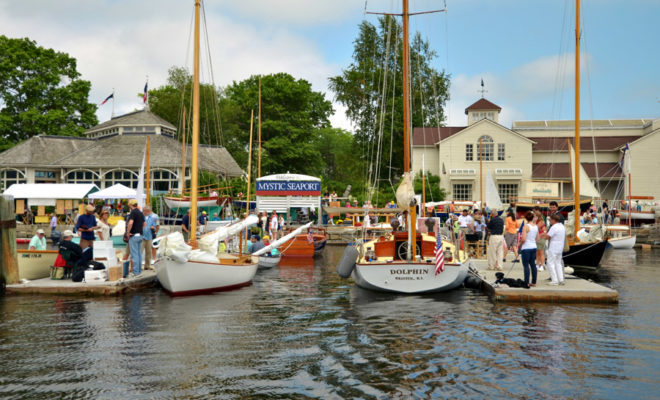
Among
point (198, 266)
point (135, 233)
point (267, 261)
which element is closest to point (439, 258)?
point (198, 266)

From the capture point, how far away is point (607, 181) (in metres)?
49.2

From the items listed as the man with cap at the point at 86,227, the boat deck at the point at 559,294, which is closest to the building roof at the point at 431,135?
the boat deck at the point at 559,294

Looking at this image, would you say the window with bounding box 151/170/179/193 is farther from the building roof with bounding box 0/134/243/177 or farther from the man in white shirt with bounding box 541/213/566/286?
the man in white shirt with bounding box 541/213/566/286

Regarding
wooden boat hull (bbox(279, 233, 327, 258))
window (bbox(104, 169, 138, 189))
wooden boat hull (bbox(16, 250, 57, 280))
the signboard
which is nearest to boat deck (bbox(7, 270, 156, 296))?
wooden boat hull (bbox(16, 250, 57, 280))

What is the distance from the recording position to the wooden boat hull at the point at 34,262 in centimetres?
1694

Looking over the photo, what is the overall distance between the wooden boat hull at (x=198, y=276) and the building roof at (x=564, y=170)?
3706 centimetres

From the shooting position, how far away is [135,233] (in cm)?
1650

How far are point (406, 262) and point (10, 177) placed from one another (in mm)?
45243

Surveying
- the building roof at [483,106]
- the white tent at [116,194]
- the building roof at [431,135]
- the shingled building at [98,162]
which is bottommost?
the white tent at [116,194]

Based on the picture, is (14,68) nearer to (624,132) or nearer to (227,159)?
(227,159)

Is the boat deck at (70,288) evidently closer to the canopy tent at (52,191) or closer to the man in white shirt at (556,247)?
the man in white shirt at (556,247)

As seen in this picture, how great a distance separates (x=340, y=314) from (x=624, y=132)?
2100 inches

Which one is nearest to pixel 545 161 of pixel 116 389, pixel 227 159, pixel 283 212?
pixel 283 212

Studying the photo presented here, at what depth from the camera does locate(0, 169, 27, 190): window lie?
4922 cm
